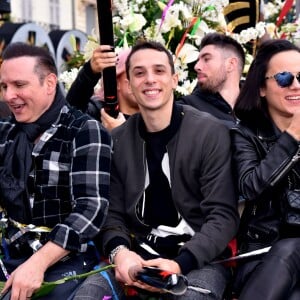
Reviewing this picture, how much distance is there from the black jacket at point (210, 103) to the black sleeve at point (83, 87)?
0.70m

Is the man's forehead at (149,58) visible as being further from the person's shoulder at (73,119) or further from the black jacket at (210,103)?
the black jacket at (210,103)

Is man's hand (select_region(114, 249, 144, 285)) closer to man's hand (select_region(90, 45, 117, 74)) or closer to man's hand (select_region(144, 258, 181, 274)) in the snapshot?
man's hand (select_region(144, 258, 181, 274))

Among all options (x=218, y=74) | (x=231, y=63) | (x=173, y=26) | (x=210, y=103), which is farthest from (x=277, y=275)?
(x=231, y=63)

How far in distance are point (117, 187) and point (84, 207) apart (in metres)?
0.28

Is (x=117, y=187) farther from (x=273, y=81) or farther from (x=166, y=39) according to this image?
(x=166, y=39)

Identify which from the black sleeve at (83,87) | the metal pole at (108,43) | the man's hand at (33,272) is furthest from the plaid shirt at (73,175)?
the black sleeve at (83,87)

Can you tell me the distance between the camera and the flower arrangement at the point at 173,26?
4719 mm

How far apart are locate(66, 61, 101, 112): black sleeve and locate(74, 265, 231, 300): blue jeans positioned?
1427mm

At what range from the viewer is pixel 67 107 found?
3260 millimetres

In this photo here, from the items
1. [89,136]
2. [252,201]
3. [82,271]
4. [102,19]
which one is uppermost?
[102,19]

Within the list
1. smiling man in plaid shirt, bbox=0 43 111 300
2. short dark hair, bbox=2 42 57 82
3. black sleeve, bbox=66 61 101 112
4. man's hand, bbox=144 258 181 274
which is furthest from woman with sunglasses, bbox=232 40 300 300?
black sleeve, bbox=66 61 101 112

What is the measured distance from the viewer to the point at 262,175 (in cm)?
284

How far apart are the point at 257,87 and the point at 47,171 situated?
1.08m

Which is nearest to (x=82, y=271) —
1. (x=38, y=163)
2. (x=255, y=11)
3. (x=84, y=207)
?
(x=84, y=207)
